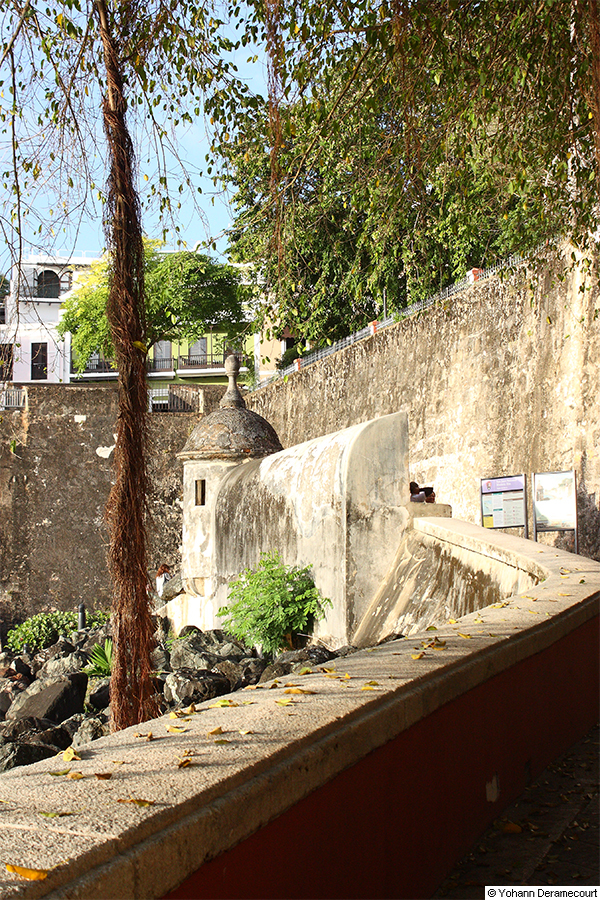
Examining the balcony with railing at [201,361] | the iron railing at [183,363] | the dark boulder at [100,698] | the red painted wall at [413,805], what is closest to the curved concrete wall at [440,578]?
the red painted wall at [413,805]

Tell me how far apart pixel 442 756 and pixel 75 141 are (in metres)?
3.33

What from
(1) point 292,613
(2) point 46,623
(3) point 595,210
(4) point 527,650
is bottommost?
(2) point 46,623

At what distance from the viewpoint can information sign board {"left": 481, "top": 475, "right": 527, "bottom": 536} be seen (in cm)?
1115

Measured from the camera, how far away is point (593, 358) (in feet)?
39.7

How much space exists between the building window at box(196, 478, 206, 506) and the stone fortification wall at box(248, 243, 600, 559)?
4.56m

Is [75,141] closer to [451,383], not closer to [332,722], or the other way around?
[332,722]

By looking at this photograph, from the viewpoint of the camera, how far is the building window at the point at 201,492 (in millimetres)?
12719

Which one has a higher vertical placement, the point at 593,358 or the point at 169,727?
the point at 593,358

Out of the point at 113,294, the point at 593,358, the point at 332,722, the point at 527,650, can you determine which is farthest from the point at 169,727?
the point at 593,358

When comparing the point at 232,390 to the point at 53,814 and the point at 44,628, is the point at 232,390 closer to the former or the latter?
the point at 44,628

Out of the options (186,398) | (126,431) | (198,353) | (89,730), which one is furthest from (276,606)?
(198,353)

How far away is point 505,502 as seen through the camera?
1145 centimetres

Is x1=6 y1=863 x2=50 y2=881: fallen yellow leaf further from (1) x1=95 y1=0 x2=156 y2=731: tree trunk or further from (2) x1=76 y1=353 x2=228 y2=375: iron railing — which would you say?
(2) x1=76 y1=353 x2=228 y2=375: iron railing

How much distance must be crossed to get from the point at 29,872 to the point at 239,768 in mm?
585
